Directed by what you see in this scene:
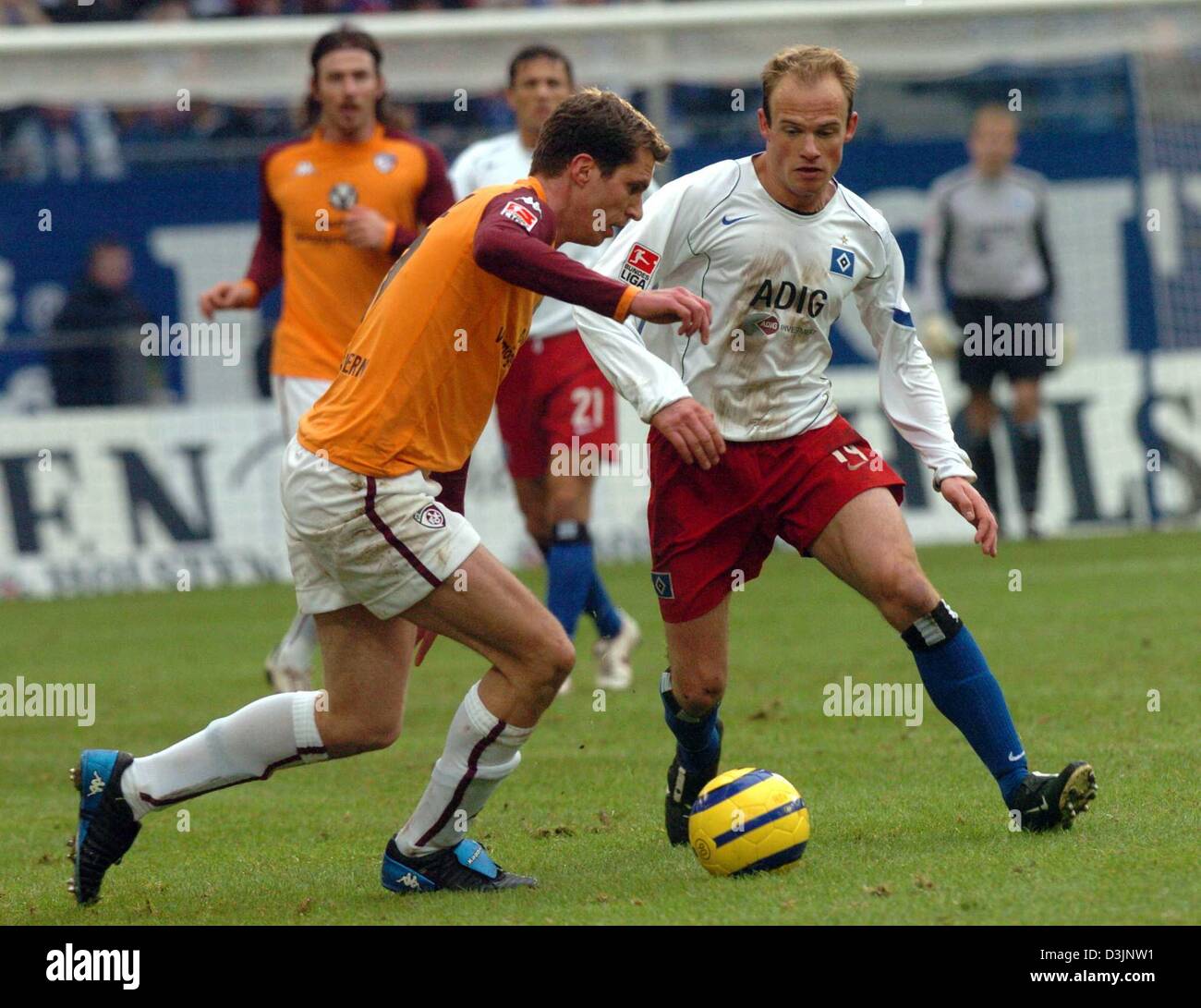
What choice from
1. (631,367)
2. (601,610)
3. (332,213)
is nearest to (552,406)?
(601,610)

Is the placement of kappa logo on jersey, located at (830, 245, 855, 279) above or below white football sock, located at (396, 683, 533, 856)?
above

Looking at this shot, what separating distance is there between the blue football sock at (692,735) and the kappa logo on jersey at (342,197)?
3.42 meters

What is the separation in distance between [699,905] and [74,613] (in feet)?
28.9

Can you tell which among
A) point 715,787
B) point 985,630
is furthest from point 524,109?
point 715,787

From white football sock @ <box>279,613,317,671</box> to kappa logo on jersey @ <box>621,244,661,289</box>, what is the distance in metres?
3.49

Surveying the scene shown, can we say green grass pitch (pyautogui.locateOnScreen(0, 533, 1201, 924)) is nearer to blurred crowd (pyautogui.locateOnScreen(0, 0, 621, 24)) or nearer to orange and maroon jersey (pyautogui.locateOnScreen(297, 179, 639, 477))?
orange and maroon jersey (pyautogui.locateOnScreen(297, 179, 639, 477))

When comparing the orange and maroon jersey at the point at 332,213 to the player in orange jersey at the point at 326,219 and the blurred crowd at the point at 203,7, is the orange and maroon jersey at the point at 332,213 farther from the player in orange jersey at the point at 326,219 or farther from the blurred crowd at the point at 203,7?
the blurred crowd at the point at 203,7

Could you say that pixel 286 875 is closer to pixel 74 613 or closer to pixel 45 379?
pixel 74 613

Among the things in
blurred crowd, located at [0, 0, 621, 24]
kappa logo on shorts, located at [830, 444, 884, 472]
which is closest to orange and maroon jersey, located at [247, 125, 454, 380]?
kappa logo on shorts, located at [830, 444, 884, 472]

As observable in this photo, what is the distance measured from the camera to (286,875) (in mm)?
5727

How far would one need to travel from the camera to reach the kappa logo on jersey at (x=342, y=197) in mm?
8750

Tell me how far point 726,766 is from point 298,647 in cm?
246

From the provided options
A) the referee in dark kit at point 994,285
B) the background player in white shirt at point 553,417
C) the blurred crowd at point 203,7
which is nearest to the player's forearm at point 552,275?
the background player in white shirt at point 553,417

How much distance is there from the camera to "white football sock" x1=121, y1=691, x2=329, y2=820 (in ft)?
17.4
